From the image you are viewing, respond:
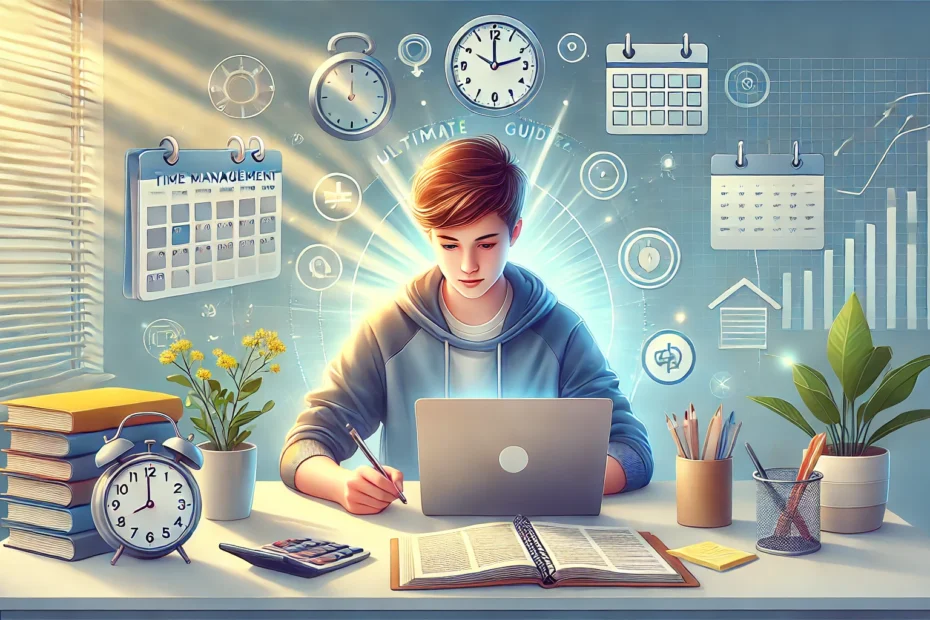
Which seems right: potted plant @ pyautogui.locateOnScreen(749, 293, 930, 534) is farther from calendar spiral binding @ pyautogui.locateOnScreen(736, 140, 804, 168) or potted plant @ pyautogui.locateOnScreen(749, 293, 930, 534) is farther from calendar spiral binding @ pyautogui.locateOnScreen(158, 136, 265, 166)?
calendar spiral binding @ pyautogui.locateOnScreen(158, 136, 265, 166)

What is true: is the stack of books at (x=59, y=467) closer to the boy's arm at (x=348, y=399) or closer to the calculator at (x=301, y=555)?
the calculator at (x=301, y=555)

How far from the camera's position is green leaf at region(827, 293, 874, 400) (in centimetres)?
155

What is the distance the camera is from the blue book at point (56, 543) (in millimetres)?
1333

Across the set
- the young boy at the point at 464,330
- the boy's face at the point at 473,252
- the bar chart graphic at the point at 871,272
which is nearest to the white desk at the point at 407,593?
the young boy at the point at 464,330

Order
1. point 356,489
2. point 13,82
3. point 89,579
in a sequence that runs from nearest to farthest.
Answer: point 89,579, point 356,489, point 13,82

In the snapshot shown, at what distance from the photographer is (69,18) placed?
92.7 inches

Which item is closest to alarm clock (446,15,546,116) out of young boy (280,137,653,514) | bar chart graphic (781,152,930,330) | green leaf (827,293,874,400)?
young boy (280,137,653,514)

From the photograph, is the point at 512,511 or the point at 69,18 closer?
the point at 512,511

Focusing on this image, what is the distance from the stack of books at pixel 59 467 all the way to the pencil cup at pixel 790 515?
113 cm

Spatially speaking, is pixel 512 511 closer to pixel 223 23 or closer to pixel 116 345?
pixel 116 345

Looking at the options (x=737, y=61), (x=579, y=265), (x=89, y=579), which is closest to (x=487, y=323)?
(x=579, y=265)

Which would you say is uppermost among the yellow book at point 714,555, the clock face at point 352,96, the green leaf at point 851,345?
the clock face at point 352,96

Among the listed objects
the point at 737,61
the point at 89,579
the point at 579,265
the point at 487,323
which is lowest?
the point at 89,579

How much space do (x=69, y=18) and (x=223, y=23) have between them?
0.45 m
